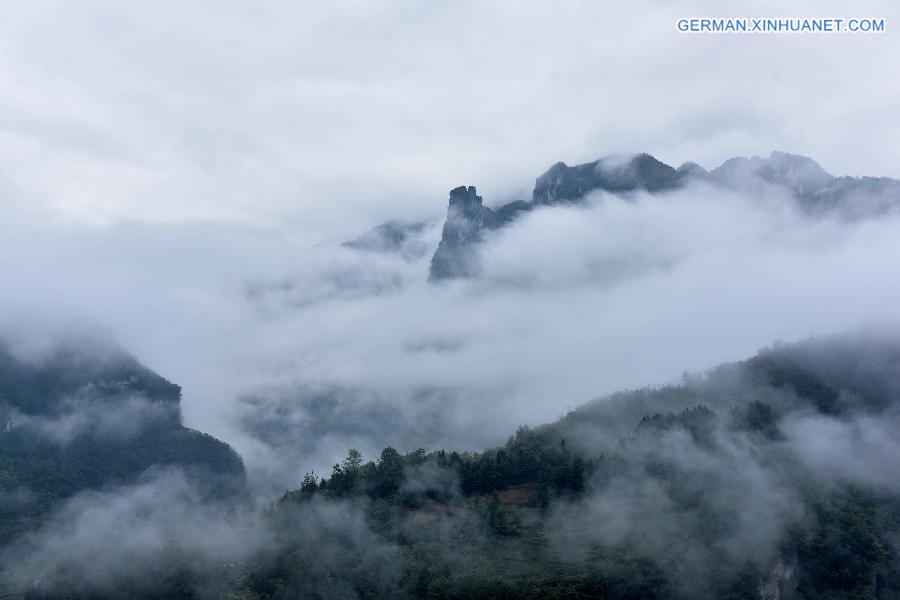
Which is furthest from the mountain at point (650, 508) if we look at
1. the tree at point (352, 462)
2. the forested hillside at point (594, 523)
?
the tree at point (352, 462)

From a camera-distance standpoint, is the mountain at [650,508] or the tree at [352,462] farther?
the tree at [352,462]

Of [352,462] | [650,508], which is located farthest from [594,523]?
[352,462]

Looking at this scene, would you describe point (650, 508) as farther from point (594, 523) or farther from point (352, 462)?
point (352, 462)

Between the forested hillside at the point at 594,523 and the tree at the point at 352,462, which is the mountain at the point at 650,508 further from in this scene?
the tree at the point at 352,462

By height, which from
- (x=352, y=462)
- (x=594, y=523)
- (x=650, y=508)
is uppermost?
(x=352, y=462)

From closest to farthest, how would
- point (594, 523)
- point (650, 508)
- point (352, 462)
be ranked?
1. point (650, 508)
2. point (594, 523)
3. point (352, 462)

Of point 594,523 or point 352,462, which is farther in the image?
point 352,462

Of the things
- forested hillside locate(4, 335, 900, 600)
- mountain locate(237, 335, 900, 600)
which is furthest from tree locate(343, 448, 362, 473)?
mountain locate(237, 335, 900, 600)

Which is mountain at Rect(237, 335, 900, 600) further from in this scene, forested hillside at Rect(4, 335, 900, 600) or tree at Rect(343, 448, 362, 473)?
tree at Rect(343, 448, 362, 473)

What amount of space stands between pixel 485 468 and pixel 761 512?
41.1m

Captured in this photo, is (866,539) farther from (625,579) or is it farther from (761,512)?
(625,579)

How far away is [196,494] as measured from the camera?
193875 millimetres

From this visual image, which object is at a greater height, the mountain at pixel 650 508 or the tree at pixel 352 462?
the tree at pixel 352 462

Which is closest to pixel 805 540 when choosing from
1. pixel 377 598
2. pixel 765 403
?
pixel 765 403
